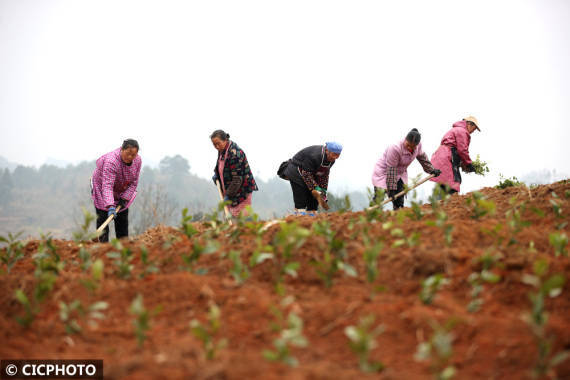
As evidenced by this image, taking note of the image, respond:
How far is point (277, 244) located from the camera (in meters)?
2.51

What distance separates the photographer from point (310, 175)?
6109 millimetres

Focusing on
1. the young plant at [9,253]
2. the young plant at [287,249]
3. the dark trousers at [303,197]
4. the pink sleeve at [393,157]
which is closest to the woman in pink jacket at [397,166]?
the pink sleeve at [393,157]

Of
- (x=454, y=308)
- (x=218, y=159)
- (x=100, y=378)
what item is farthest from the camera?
(x=218, y=159)

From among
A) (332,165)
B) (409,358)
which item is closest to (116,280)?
(409,358)

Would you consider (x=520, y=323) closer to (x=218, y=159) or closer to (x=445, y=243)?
(x=445, y=243)

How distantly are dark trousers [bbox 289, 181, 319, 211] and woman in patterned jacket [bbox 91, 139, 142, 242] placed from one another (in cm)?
213

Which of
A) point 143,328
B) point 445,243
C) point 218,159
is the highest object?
point 218,159

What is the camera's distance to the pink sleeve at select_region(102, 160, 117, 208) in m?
5.38

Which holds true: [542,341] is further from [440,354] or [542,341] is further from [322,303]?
[322,303]

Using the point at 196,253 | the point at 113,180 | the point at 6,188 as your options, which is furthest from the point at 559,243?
the point at 6,188

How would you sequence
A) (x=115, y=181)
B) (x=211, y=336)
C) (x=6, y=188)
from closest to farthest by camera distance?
1. (x=211, y=336)
2. (x=115, y=181)
3. (x=6, y=188)

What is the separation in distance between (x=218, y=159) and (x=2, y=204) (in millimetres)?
99118

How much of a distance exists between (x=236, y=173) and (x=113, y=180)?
151 centimetres

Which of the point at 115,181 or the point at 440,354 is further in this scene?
the point at 115,181
